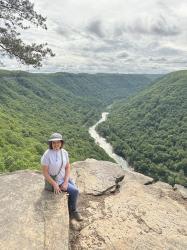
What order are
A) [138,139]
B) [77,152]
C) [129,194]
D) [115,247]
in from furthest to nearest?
[138,139] < [77,152] < [129,194] < [115,247]

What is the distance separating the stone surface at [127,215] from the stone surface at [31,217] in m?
0.91

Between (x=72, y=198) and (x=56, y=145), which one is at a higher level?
(x=56, y=145)

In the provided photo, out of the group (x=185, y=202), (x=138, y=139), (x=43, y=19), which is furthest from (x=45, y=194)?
(x=138, y=139)

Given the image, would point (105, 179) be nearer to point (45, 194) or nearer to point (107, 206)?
point (107, 206)

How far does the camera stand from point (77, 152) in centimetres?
13125

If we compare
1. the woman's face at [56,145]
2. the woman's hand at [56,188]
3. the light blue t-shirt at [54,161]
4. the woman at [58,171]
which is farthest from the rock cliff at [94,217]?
the woman's face at [56,145]

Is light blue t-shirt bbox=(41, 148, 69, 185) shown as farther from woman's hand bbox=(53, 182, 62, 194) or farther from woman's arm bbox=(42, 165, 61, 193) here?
woman's hand bbox=(53, 182, 62, 194)

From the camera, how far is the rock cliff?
12641 mm

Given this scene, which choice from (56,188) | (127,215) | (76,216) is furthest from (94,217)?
(56,188)

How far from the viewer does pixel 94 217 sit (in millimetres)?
14992

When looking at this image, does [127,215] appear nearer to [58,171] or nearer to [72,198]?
[72,198]

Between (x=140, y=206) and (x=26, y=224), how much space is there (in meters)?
5.82

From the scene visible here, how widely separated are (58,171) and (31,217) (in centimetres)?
238

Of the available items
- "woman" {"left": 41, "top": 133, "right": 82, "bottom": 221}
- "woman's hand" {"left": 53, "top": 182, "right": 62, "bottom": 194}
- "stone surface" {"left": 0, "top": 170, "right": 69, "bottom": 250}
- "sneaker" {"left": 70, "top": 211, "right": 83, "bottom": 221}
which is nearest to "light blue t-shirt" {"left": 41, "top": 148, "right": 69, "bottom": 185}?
"woman" {"left": 41, "top": 133, "right": 82, "bottom": 221}
